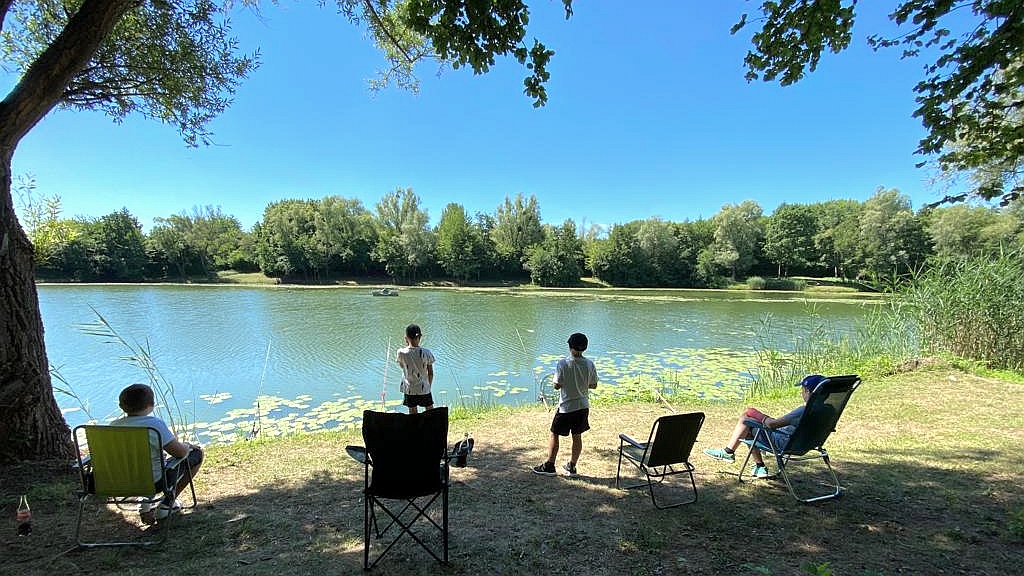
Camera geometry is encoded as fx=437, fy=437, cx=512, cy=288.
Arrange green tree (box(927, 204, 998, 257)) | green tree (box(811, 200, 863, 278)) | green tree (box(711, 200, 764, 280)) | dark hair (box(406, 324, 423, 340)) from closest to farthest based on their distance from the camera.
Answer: dark hair (box(406, 324, 423, 340)) < green tree (box(927, 204, 998, 257)) < green tree (box(811, 200, 863, 278)) < green tree (box(711, 200, 764, 280))

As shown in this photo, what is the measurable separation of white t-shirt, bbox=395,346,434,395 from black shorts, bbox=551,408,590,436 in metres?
1.77

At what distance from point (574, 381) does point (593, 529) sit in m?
1.28

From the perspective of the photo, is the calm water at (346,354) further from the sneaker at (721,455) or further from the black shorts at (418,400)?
the sneaker at (721,455)

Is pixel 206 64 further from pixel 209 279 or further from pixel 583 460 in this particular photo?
pixel 209 279

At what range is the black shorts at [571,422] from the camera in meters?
4.14

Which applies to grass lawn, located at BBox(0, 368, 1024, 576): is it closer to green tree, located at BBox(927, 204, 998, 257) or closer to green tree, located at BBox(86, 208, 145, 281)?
green tree, located at BBox(927, 204, 998, 257)

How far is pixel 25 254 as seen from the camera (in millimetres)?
3748

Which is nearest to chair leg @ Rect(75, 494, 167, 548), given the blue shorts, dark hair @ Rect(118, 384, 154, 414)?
the blue shorts

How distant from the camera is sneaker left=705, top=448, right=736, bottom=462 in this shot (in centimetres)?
443

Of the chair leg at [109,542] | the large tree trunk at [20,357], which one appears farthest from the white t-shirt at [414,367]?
the large tree trunk at [20,357]

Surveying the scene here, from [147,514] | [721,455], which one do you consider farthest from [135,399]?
[721,455]

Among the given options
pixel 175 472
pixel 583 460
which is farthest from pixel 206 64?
pixel 583 460

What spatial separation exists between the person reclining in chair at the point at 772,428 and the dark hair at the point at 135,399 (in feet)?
16.1

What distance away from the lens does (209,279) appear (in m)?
55.8
